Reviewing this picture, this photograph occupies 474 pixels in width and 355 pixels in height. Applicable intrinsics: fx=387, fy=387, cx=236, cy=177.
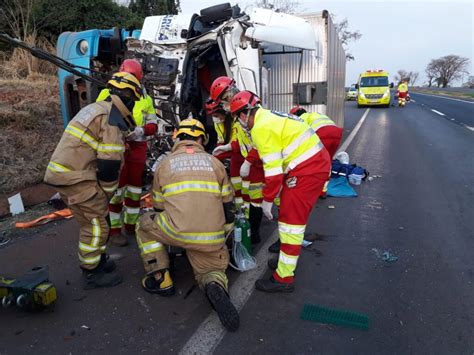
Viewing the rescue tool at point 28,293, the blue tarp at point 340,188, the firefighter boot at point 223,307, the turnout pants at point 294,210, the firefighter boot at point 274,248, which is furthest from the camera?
the blue tarp at point 340,188

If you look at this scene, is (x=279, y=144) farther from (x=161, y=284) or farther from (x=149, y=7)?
(x=149, y=7)

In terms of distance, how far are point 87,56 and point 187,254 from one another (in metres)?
A: 4.27

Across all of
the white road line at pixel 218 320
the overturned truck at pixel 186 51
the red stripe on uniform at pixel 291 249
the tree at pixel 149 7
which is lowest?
the white road line at pixel 218 320

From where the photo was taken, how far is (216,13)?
561 centimetres

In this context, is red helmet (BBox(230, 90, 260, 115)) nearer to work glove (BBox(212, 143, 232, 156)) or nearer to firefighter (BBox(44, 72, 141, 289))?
firefighter (BBox(44, 72, 141, 289))

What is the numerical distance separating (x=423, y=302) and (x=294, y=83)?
4.82 meters

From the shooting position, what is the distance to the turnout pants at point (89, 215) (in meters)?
3.15

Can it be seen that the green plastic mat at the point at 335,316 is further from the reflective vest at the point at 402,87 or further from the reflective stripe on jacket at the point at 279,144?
the reflective vest at the point at 402,87

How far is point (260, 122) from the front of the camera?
3104 mm

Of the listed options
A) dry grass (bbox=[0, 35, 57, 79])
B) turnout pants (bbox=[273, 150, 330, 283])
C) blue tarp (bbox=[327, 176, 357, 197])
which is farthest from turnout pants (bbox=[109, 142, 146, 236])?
dry grass (bbox=[0, 35, 57, 79])

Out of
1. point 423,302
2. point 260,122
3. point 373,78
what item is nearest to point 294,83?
point 260,122

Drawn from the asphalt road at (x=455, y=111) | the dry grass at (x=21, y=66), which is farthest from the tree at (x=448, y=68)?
the dry grass at (x=21, y=66)

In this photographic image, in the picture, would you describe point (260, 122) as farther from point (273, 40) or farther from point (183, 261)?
point (273, 40)

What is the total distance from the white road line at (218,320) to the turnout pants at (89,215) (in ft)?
3.76
